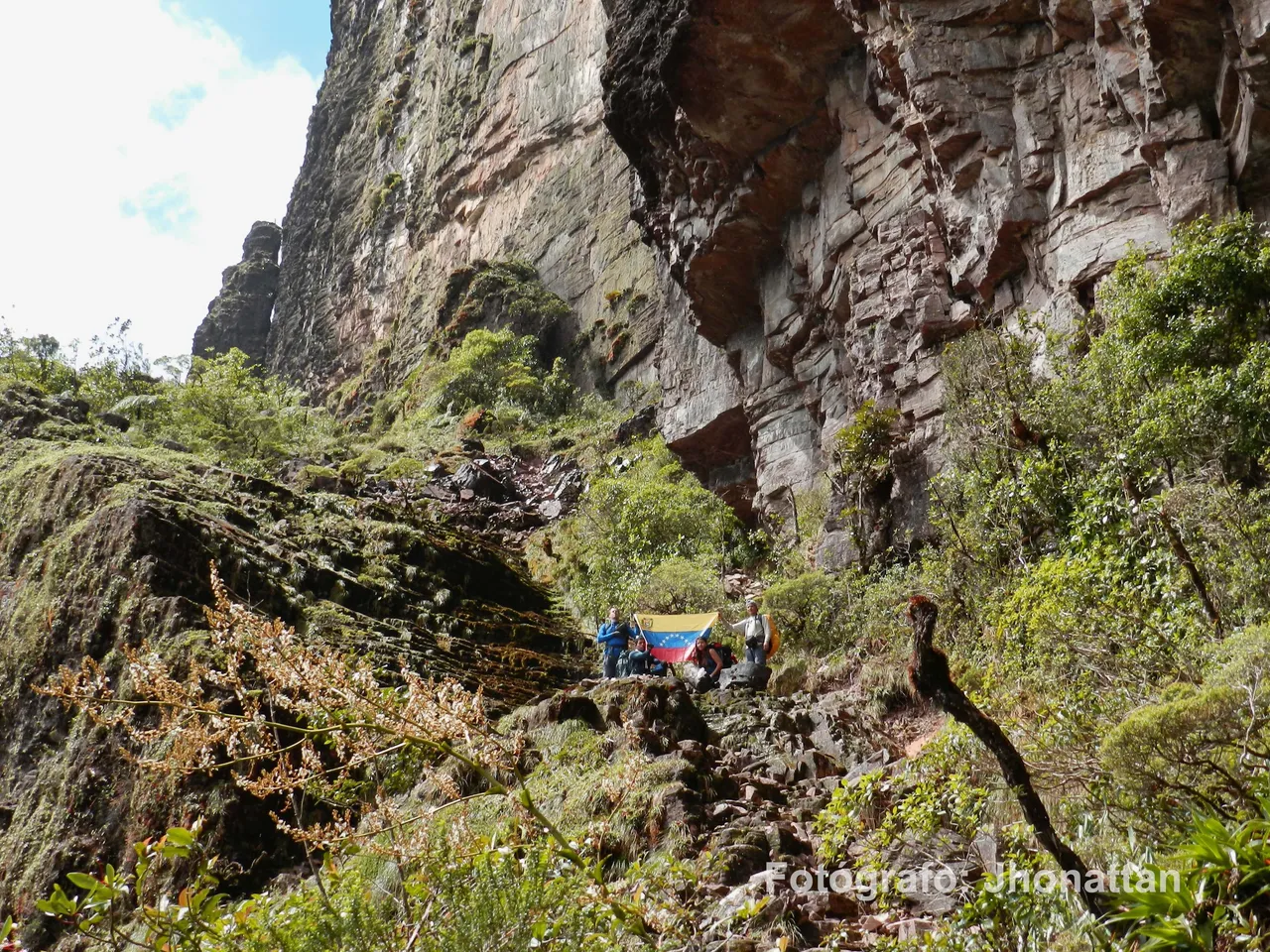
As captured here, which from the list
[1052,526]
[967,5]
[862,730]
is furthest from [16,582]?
[967,5]

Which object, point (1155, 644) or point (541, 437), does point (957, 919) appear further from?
point (541, 437)

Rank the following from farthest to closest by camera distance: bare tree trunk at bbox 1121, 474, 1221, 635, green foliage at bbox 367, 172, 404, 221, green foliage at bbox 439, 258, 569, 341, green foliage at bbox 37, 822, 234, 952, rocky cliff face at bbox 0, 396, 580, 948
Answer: green foliage at bbox 367, 172, 404, 221, green foliage at bbox 439, 258, 569, 341, rocky cliff face at bbox 0, 396, 580, 948, bare tree trunk at bbox 1121, 474, 1221, 635, green foliage at bbox 37, 822, 234, 952

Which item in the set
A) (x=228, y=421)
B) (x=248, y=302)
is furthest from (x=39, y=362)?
(x=248, y=302)

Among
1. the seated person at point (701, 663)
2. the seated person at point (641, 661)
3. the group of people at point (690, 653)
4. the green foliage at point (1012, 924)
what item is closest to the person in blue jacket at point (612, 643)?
the group of people at point (690, 653)

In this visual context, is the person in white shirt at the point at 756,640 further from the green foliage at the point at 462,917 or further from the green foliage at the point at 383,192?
the green foliage at the point at 383,192

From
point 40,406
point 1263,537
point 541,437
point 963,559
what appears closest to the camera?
point 1263,537

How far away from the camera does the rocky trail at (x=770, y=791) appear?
199 inches

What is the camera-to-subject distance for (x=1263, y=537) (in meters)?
6.77

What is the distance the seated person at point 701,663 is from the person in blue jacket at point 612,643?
103cm

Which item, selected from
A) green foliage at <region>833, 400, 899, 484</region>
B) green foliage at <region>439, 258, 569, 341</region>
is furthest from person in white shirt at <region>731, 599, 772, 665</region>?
green foliage at <region>439, 258, 569, 341</region>

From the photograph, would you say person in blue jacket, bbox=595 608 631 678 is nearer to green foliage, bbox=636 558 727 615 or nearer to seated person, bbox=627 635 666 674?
seated person, bbox=627 635 666 674

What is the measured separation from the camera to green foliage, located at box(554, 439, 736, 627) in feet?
56.8

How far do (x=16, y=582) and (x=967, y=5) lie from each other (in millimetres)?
14788

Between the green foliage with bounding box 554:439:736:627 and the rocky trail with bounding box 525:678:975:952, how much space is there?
20.1 ft
